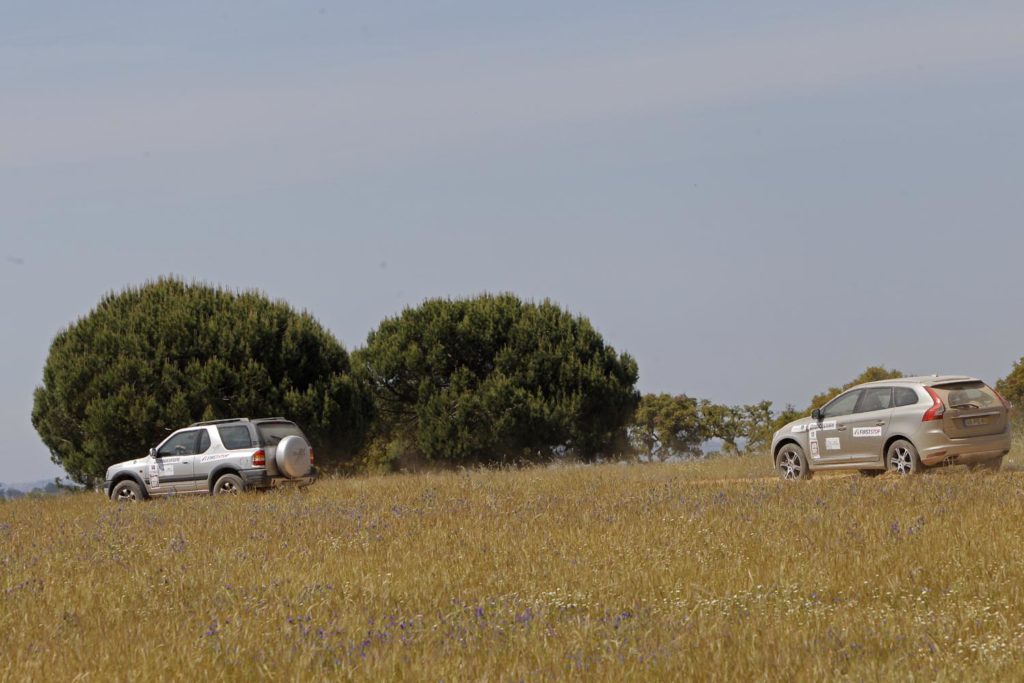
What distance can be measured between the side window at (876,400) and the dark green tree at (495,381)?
1698cm

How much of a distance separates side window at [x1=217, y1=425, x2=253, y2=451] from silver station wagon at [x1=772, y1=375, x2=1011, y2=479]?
11091mm

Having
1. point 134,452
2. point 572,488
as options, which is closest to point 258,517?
point 572,488

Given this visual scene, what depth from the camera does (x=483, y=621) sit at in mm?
7621

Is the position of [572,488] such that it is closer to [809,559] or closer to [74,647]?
[809,559]

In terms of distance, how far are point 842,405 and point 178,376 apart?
745 inches

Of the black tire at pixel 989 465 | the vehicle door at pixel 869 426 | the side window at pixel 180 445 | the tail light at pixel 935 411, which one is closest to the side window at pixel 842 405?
the vehicle door at pixel 869 426

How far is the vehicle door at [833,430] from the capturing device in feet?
65.1

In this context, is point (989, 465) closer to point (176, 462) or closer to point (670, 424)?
point (176, 462)

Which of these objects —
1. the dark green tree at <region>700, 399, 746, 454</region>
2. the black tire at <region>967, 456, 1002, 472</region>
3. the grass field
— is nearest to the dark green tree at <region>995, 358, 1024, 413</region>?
the dark green tree at <region>700, 399, 746, 454</region>

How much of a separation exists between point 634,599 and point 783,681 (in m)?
2.46

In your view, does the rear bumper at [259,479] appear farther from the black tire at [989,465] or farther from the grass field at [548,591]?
the black tire at [989,465]

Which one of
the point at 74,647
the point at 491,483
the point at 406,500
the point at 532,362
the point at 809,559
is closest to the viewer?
the point at 74,647

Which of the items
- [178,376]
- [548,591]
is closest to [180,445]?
[178,376]

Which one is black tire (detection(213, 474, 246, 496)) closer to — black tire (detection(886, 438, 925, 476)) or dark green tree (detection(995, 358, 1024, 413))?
black tire (detection(886, 438, 925, 476))
